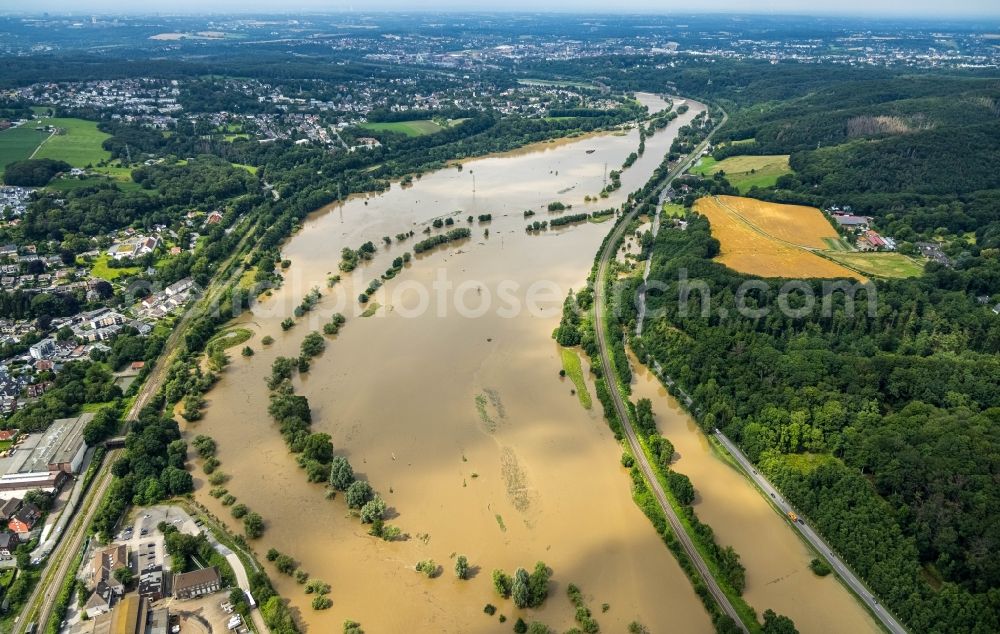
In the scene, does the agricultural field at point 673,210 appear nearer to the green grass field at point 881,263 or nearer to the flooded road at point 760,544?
the green grass field at point 881,263

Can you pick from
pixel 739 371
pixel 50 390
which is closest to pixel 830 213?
pixel 739 371

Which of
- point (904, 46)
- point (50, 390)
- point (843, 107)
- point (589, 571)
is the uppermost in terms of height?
point (904, 46)

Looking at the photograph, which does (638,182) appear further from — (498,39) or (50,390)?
(498,39)

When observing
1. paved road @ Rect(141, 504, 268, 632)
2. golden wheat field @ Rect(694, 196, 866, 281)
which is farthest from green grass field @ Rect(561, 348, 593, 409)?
paved road @ Rect(141, 504, 268, 632)

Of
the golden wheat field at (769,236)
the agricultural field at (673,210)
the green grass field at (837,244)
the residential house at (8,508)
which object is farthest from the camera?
the agricultural field at (673,210)

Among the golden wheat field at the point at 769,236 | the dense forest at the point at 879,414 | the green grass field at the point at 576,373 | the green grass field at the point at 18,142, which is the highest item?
the green grass field at the point at 18,142

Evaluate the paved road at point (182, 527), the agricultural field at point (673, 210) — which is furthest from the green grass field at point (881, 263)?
the paved road at point (182, 527)
